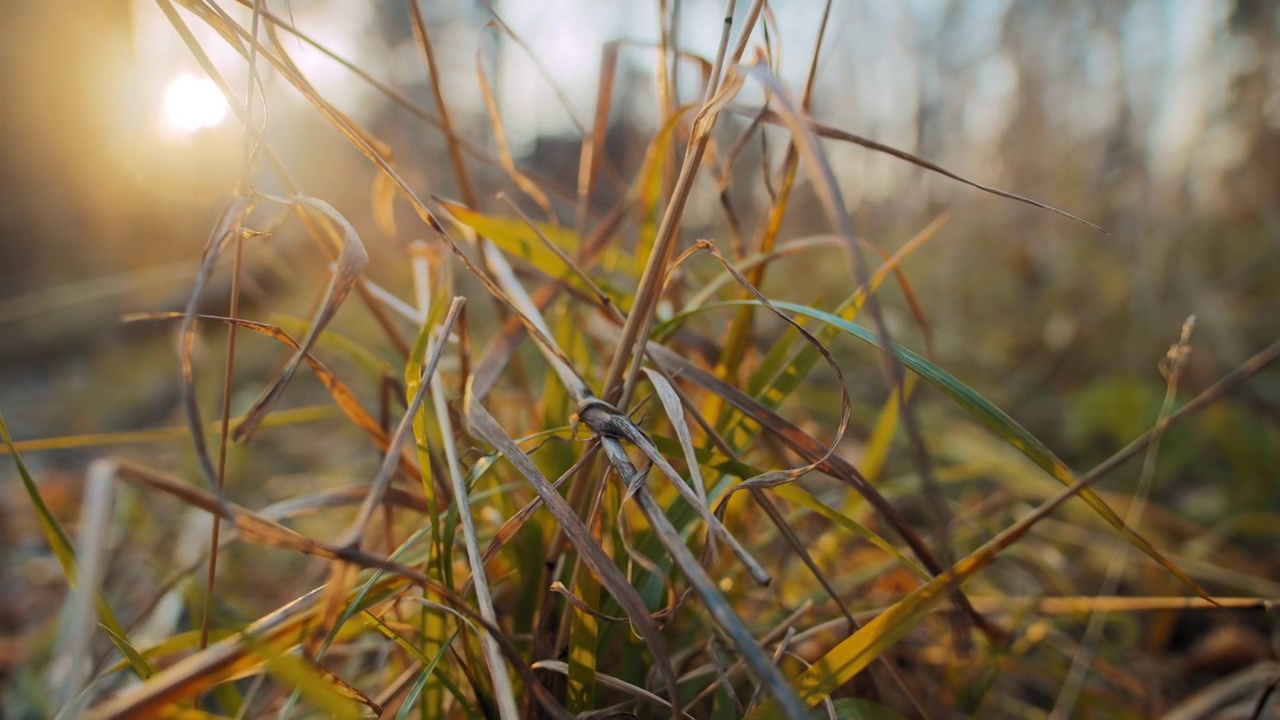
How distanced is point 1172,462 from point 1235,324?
88 cm

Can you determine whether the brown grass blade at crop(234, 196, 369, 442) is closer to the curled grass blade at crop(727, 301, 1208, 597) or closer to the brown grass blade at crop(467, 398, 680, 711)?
the brown grass blade at crop(467, 398, 680, 711)

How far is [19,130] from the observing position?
6.54m

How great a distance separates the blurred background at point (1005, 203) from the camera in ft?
3.99

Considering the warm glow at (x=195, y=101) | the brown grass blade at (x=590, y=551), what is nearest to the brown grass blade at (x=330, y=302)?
the brown grass blade at (x=590, y=551)

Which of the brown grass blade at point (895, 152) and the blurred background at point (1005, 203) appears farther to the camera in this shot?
the blurred background at point (1005, 203)

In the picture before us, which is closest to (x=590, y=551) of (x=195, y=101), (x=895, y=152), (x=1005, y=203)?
(x=895, y=152)

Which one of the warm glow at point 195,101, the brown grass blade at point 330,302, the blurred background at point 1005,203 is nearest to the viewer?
the brown grass blade at point 330,302

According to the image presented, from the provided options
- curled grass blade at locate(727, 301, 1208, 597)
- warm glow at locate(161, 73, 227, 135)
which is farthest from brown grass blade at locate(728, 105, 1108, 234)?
warm glow at locate(161, 73, 227, 135)

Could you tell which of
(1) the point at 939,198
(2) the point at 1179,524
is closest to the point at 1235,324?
(2) the point at 1179,524

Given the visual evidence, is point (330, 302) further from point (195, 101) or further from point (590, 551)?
point (195, 101)

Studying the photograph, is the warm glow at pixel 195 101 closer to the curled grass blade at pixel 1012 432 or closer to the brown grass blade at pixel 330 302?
the brown grass blade at pixel 330 302

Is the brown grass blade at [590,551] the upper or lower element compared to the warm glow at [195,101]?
lower

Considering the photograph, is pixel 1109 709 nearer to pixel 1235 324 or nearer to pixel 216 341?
pixel 1235 324

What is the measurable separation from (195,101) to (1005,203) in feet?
9.85
